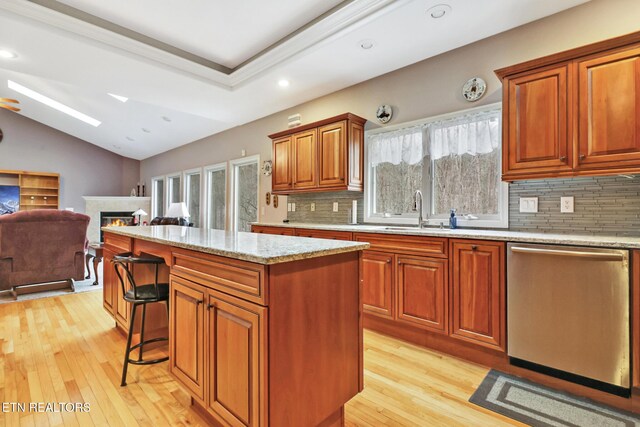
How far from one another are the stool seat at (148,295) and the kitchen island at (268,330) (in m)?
0.33

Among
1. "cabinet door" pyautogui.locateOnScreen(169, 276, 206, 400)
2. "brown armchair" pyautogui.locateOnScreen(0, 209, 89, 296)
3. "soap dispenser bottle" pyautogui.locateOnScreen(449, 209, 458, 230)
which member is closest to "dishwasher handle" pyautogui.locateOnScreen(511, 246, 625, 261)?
"soap dispenser bottle" pyautogui.locateOnScreen(449, 209, 458, 230)

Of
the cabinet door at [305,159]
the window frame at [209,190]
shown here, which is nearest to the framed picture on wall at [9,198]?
the window frame at [209,190]

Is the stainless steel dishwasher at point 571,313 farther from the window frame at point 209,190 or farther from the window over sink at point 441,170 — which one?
the window frame at point 209,190

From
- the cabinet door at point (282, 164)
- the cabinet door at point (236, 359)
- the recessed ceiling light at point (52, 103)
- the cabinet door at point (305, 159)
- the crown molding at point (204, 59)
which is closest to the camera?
the cabinet door at point (236, 359)

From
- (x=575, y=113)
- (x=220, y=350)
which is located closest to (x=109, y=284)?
(x=220, y=350)

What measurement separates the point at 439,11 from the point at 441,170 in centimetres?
137

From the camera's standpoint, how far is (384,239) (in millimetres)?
2787

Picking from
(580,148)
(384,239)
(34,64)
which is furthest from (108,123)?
(580,148)

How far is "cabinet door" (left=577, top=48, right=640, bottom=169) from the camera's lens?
1906 mm

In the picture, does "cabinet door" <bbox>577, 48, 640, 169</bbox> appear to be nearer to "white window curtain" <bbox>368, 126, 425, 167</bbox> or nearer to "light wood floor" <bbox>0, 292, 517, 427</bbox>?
"white window curtain" <bbox>368, 126, 425, 167</bbox>

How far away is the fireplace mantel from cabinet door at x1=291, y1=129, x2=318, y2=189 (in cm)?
697

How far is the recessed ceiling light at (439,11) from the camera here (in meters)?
2.45

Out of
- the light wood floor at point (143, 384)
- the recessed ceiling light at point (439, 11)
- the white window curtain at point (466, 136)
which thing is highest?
the recessed ceiling light at point (439, 11)

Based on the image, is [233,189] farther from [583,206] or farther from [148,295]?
[583,206]
